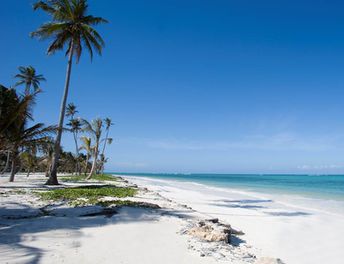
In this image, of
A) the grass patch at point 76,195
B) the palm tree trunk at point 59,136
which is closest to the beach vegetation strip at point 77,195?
the grass patch at point 76,195

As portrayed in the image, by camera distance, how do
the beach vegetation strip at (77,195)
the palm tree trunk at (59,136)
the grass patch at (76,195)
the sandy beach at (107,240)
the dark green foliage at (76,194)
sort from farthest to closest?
the palm tree trunk at (59,136)
the dark green foliage at (76,194)
the beach vegetation strip at (77,195)
the grass patch at (76,195)
the sandy beach at (107,240)

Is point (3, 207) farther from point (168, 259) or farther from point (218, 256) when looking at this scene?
point (218, 256)

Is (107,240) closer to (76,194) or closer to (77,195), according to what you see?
(77,195)

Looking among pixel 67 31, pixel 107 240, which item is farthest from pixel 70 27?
pixel 107 240

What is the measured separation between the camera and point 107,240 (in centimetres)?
585

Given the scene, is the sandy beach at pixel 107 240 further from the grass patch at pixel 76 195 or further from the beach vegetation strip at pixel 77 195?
the beach vegetation strip at pixel 77 195

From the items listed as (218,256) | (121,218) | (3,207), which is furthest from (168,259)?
(3,207)

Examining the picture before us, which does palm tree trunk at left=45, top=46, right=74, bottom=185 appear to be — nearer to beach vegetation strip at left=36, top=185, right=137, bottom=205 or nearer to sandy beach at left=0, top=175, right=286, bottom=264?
beach vegetation strip at left=36, top=185, right=137, bottom=205

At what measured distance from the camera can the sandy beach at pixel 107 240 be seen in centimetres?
490

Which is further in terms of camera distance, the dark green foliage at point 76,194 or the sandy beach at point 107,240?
the dark green foliage at point 76,194

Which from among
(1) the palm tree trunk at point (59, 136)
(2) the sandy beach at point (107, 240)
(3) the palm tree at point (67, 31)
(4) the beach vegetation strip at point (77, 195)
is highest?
(3) the palm tree at point (67, 31)

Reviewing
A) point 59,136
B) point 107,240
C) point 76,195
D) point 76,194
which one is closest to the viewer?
point 107,240

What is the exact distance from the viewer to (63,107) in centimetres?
1988

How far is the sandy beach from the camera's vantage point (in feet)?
16.1
